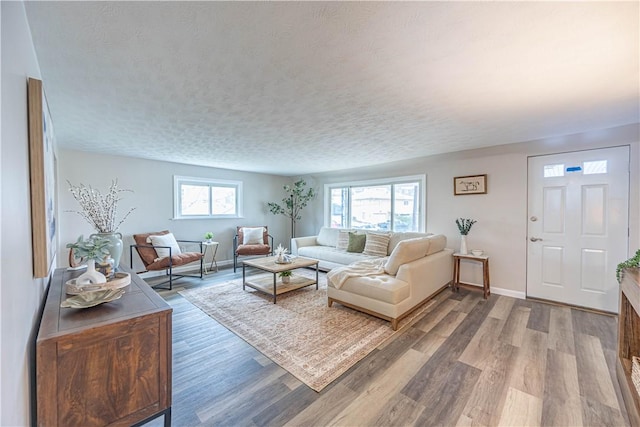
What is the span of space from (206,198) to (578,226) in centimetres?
605

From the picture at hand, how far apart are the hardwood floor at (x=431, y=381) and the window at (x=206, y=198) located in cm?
294

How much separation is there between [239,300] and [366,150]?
2782 mm

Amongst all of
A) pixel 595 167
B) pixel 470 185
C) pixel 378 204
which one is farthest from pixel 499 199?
pixel 378 204

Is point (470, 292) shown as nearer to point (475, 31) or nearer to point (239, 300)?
point (239, 300)

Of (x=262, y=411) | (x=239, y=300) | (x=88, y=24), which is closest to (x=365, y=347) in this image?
(x=262, y=411)

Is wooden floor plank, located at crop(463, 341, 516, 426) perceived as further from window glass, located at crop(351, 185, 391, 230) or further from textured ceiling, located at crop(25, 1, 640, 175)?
window glass, located at crop(351, 185, 391, 230)

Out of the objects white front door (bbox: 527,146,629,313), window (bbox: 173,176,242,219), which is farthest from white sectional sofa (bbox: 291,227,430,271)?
window (bbox: 173,176,242,219)

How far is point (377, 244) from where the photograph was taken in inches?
183

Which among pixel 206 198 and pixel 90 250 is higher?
pixel 206 198

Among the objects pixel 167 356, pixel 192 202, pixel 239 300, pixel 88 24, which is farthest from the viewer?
pixel 192 202

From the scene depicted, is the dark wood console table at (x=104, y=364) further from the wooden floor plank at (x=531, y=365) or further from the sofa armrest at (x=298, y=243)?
the sofa armrest at (x=298, y=243)

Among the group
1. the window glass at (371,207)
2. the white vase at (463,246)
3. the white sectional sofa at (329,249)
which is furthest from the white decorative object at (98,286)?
the window glass at (371,207)

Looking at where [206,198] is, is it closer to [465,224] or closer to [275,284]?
[275,284]

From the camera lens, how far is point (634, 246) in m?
2.87
